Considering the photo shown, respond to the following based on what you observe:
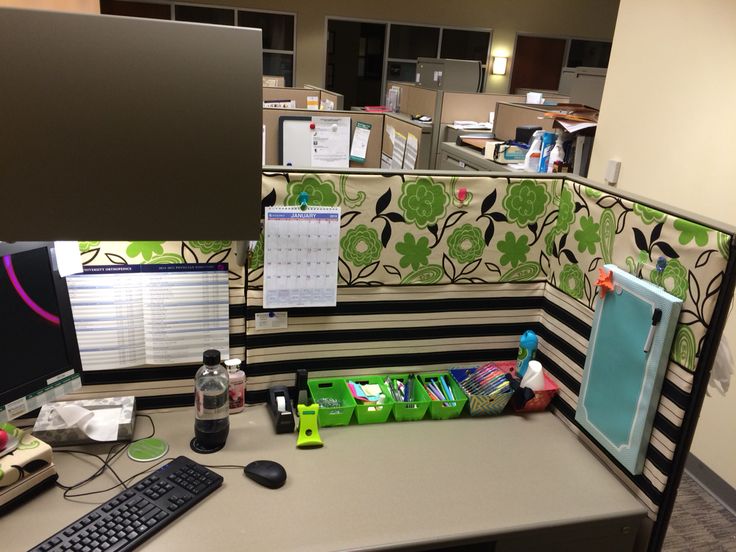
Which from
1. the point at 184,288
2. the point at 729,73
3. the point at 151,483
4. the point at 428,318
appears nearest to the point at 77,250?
the point at 184,288

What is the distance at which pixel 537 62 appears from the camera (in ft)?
30.9

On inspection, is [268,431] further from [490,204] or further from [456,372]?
[490,204]

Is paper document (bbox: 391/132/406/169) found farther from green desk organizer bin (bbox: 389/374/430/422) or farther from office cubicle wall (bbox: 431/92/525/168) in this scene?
green desk organizer bin (bbox: 389/374/430/422)

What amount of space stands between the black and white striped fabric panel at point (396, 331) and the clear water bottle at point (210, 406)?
0.15 metres

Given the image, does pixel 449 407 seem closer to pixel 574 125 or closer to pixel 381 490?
pixel 381 490

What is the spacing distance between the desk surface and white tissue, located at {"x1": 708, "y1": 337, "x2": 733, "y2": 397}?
34 centimetres

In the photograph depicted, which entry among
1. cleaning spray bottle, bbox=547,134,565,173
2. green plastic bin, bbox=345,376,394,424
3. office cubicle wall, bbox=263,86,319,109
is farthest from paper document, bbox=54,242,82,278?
office cubicle wall, bbox=263,86,319,109

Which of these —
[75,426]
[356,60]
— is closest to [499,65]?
[356,60]

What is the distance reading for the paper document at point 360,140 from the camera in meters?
3.48

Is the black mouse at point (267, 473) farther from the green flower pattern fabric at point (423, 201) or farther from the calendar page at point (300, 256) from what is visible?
the green flower pattern fabric at point (423, 201)

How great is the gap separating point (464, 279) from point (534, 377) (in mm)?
341

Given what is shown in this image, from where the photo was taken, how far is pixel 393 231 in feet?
5.01

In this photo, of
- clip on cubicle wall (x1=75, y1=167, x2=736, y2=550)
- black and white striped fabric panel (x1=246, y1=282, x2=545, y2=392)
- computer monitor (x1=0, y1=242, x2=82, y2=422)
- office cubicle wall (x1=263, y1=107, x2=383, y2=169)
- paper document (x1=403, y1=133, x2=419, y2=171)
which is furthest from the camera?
office cubicle wall (x1=263, y1=107, x2=383, y2=169)

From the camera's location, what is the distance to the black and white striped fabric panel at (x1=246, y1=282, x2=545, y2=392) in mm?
1557
